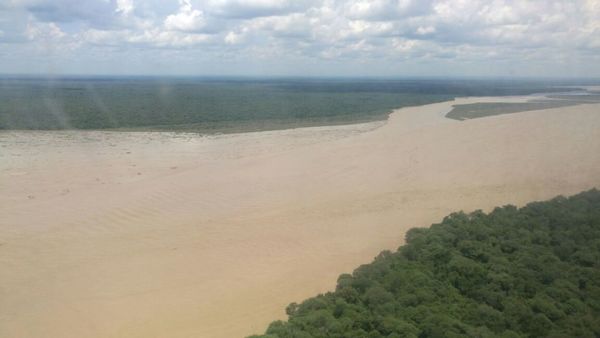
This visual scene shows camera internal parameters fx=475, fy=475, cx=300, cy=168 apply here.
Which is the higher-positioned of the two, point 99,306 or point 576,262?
point 576,262

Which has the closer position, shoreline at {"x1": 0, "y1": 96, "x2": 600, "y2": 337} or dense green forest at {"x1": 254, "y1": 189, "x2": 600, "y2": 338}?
dense green forest at {"x1": 254, "y1": 189, "x2": 600, "y2": 338}

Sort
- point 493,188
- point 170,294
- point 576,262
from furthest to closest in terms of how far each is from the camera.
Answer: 1. point 493,188
2. point 170,294
3. point 576,262

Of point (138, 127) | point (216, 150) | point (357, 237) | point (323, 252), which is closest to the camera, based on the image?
point (323, 252)

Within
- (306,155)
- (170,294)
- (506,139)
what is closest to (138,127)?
(306,155)

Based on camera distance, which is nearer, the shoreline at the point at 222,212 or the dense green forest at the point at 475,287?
the dense green forest at the point at 475,287

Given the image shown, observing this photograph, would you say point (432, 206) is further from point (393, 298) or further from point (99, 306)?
point (99, 306)
